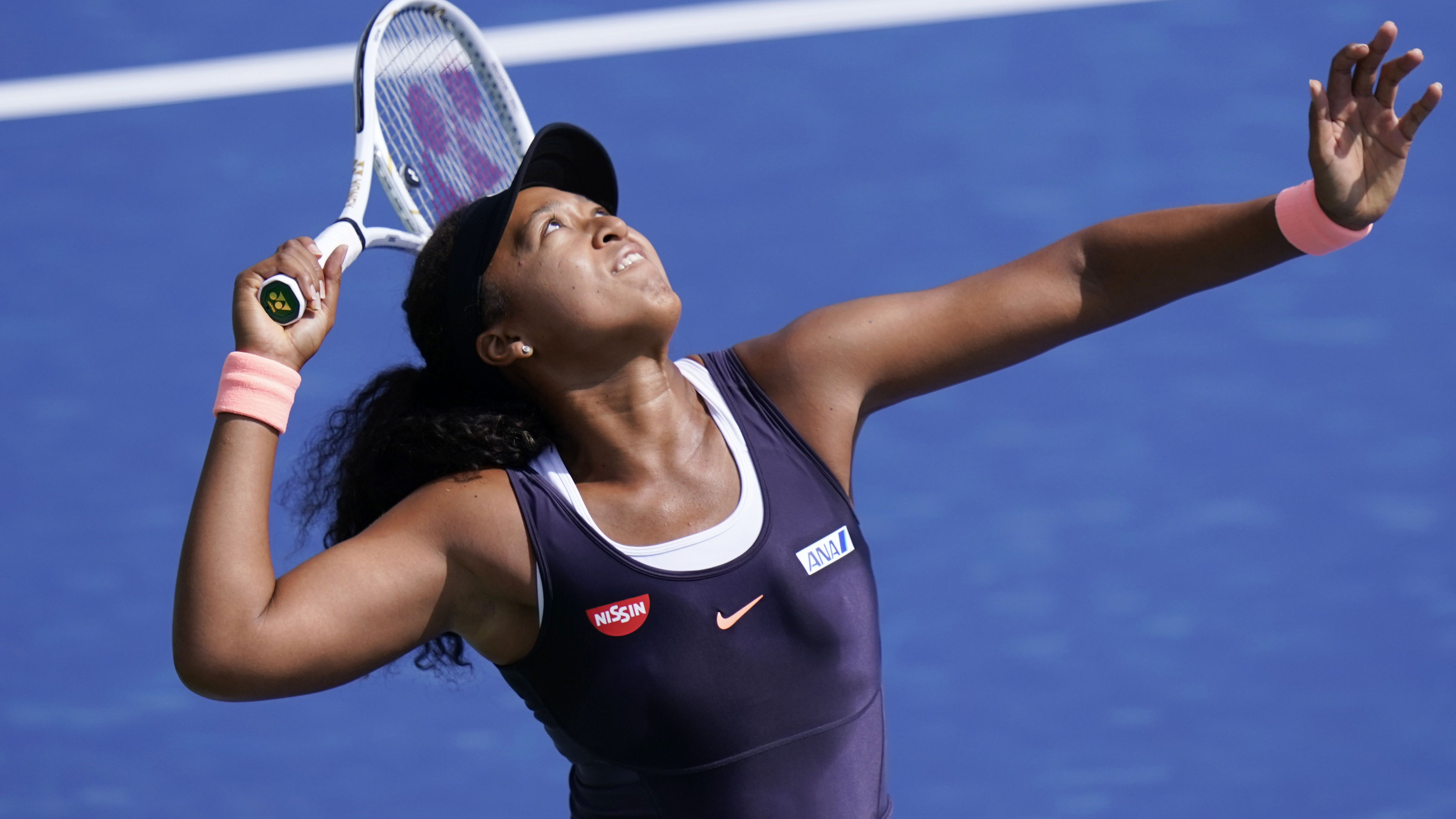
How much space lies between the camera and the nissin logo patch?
2309mm

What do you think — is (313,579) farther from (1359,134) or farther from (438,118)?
(1359,134)

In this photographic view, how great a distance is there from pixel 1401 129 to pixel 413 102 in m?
1.84

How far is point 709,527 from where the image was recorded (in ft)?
7.54

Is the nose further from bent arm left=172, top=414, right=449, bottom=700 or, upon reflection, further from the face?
bent arm left=172, top=414, right=449, bottom=700

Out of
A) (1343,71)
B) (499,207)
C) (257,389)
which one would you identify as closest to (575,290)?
(499,207)

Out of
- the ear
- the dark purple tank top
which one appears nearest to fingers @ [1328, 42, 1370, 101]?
the dark purple tank top

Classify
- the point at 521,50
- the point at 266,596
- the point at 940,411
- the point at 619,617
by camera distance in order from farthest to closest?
the point at 521,50 → the point at 940,411 → the point at 619,617 → the point at 266,596

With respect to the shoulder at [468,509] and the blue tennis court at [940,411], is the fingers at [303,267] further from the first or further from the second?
the blue tennis court at [940,411]

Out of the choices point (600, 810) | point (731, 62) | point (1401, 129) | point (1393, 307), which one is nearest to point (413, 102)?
point (600, 810)

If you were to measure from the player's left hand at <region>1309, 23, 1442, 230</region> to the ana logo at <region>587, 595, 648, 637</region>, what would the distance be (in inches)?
45.7

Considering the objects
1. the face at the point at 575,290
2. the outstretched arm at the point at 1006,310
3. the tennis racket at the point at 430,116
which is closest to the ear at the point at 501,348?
the face at the point at 575,290

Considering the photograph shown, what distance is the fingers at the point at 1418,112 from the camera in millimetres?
2279

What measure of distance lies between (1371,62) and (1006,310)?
0.64 meters

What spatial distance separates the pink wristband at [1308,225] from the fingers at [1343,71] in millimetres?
134
